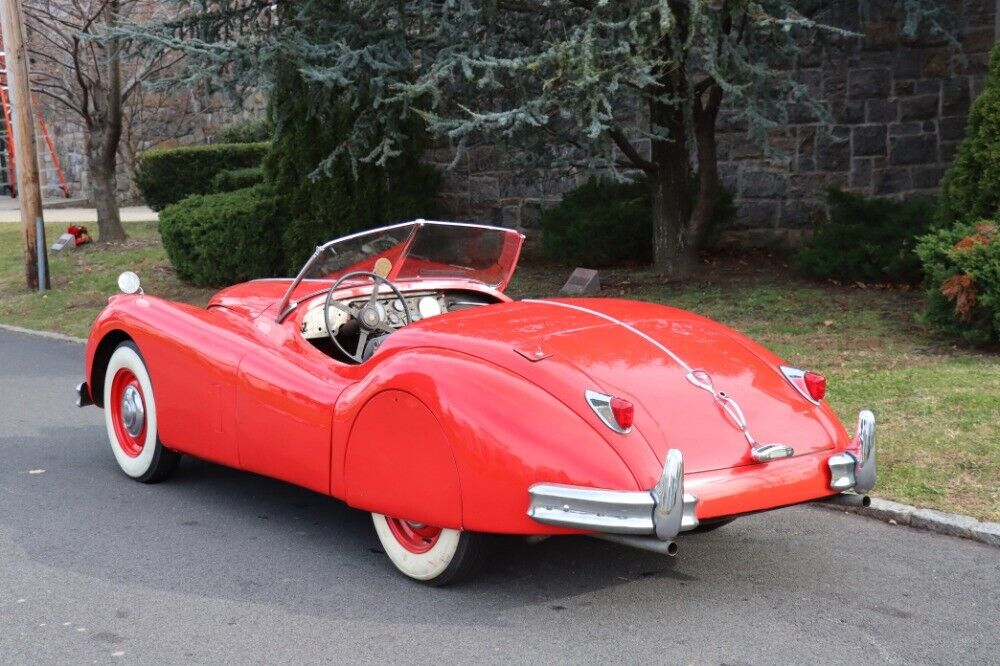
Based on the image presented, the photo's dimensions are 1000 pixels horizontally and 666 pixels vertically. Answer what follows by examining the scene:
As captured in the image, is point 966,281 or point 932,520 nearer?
point 932,520

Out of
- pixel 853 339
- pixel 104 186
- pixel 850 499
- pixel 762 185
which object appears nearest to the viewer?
pixel 850 499

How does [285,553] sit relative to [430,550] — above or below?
below

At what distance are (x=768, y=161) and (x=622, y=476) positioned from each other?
9807mm

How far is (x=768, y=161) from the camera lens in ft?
42.5

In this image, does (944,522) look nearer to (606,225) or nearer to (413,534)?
(413,534)

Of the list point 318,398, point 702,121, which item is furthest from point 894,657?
point 702,121

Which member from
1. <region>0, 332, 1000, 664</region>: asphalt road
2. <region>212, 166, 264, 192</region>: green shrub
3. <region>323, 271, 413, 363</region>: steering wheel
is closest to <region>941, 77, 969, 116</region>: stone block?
<region>0, 332, 1000, 664</region>: asphalt road

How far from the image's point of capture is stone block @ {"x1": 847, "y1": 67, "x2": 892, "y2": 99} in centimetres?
1220

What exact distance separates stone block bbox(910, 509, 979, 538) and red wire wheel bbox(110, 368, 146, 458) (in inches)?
154

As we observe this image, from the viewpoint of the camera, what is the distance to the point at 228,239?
1390cm

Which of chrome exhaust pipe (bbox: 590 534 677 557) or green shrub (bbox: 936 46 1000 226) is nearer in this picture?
chrome exhaust pipe (bbox: 590 534 677 557)

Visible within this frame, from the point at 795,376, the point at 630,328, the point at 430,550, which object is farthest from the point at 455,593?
the point at 795,376

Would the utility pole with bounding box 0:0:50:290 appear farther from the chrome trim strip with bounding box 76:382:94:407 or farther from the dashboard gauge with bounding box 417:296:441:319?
the dashboard gauge with bounding box 417:296:441:319

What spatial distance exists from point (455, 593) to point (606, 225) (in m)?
8.86
